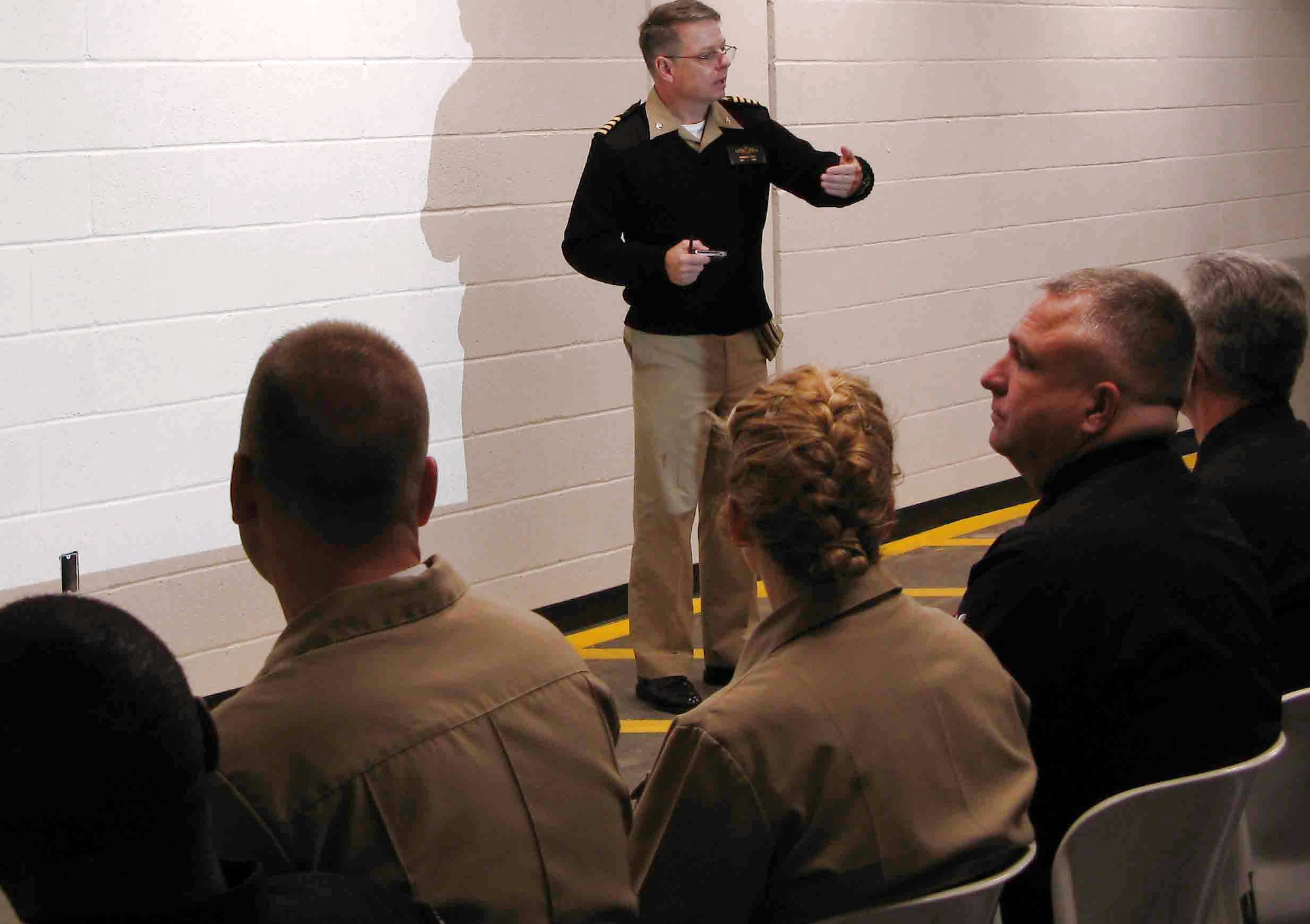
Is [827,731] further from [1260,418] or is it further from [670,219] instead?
[670,219]

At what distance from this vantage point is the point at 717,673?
4102 millimetres

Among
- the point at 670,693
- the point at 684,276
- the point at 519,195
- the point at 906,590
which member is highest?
the point at 519,195

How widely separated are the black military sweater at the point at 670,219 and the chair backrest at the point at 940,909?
2445 mm

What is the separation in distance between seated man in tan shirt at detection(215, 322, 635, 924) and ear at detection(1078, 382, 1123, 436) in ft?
3.02

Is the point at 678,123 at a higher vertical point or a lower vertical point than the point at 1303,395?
higher

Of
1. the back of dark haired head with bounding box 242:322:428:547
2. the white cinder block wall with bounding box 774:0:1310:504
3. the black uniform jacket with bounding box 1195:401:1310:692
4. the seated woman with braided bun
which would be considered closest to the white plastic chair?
the black uniform jacket with bounding box 1195:401:1310:692

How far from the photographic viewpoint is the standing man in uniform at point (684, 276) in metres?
3.76

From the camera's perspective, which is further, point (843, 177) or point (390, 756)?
point (843, 177)

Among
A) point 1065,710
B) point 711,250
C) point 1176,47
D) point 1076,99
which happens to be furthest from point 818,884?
point 1176,47

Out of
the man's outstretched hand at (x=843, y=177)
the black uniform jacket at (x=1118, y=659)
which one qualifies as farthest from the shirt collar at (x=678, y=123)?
the black uniform jacket at (x=1118, y=659)

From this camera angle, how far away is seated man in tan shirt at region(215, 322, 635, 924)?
1.27 m

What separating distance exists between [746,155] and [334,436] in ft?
8.69

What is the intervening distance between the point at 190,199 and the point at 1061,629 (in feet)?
8.42

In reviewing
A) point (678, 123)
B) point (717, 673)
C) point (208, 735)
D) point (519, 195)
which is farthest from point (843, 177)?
point (208, 735)
